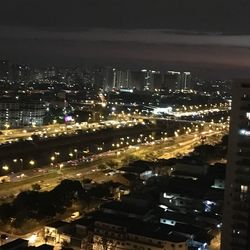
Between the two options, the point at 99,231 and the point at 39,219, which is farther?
the point at 39,219

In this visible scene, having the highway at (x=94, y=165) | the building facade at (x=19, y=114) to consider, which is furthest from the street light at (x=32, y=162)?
the building facade at (x=19, y=114)

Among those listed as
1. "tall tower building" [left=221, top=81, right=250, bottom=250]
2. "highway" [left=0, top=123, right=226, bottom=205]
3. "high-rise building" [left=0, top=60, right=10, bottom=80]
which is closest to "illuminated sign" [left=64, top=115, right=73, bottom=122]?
"highway" [left=0, top=123, right=226, bottom=205]

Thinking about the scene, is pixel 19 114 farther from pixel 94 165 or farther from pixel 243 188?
pixel 243 188

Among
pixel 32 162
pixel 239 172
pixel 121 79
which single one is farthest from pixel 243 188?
pixel 121 79

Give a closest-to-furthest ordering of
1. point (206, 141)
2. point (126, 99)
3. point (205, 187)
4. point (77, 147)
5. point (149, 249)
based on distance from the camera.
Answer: point (149, 249), point (205, 187), point (77, 147), point (206, 141), point (126, 99)

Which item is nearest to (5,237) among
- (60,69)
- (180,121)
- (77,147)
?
(77,147)

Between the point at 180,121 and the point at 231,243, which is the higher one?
the point at 231,243

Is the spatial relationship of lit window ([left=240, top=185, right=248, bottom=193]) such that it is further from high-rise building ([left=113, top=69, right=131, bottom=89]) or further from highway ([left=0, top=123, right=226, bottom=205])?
high-rise building ([left=113, top=69, right=131, bottom=89])

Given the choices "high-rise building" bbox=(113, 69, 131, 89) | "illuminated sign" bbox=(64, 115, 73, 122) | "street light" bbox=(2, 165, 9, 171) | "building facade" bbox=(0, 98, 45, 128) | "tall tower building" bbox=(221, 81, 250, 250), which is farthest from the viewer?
"high-rise building" bbox=(113, 69, 131, 89)

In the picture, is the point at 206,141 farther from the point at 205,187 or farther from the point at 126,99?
the point at 126,99
